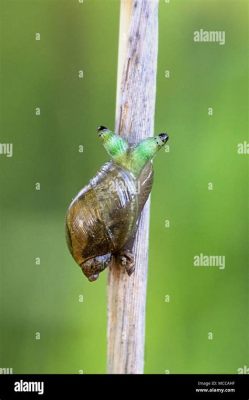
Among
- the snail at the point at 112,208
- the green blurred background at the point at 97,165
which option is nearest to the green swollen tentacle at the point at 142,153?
the snail at the point at 112,208

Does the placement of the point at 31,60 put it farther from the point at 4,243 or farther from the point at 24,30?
the point at 4,243

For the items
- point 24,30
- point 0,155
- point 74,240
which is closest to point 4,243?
point 0,155

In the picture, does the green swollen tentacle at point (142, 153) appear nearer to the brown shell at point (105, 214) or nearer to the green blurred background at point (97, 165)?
the brown shell at point (105, 214)

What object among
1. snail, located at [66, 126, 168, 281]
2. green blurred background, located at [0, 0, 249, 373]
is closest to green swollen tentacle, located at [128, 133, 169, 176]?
snail, located at [66, 126, 168, 281]

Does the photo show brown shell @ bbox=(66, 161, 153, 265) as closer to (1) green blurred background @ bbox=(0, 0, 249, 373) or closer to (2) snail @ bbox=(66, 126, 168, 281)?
(2) snail @ bbox=(66, 126, 168, 281)

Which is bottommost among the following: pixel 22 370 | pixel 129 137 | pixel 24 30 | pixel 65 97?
pixel 22 370

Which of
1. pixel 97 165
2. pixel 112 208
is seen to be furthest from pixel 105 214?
pixel 97 165

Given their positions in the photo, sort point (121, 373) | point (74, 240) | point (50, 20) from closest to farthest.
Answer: point (74, 240) → point (121, 373) → point (50, 20)

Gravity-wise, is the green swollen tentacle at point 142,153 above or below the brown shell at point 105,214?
above
